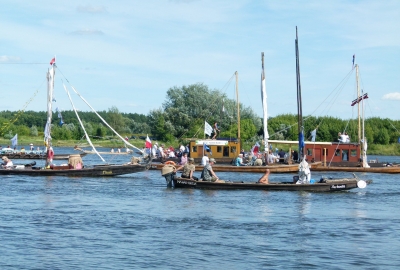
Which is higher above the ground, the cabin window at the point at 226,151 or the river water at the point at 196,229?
the cabin window at the point at 226,151

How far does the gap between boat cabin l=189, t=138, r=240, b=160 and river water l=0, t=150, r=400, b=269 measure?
21861mm

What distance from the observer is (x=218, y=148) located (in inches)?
2400

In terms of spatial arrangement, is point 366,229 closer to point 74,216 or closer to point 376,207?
point 376,207

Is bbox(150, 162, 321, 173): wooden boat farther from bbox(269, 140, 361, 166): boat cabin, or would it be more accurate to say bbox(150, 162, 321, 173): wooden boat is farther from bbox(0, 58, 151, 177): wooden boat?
bbox(0, 58, 151, 177): wooden boat

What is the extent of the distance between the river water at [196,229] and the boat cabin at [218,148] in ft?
71.7

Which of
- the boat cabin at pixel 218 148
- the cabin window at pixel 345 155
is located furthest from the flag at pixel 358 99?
the boat cabin at pixel 218 148

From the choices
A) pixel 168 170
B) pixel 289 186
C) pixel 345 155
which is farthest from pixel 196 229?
pixel 345 155

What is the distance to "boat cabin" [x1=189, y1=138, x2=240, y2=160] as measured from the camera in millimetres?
60812

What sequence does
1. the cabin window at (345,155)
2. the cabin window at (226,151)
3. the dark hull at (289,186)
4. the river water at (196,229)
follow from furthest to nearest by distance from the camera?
the cabin window at (226,151)
the cabin window at (345,155)
the dark hull at (289,186)
the river water at (196,229)

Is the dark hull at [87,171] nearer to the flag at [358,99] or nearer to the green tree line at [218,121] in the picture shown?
the flag at [358,99]

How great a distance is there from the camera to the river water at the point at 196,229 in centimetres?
1988

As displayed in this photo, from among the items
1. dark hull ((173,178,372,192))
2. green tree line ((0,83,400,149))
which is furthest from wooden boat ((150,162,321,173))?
green tree line ((0,83,400,149))

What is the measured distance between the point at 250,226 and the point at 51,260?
8465 millimetres

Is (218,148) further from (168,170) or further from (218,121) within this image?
(218,121)
